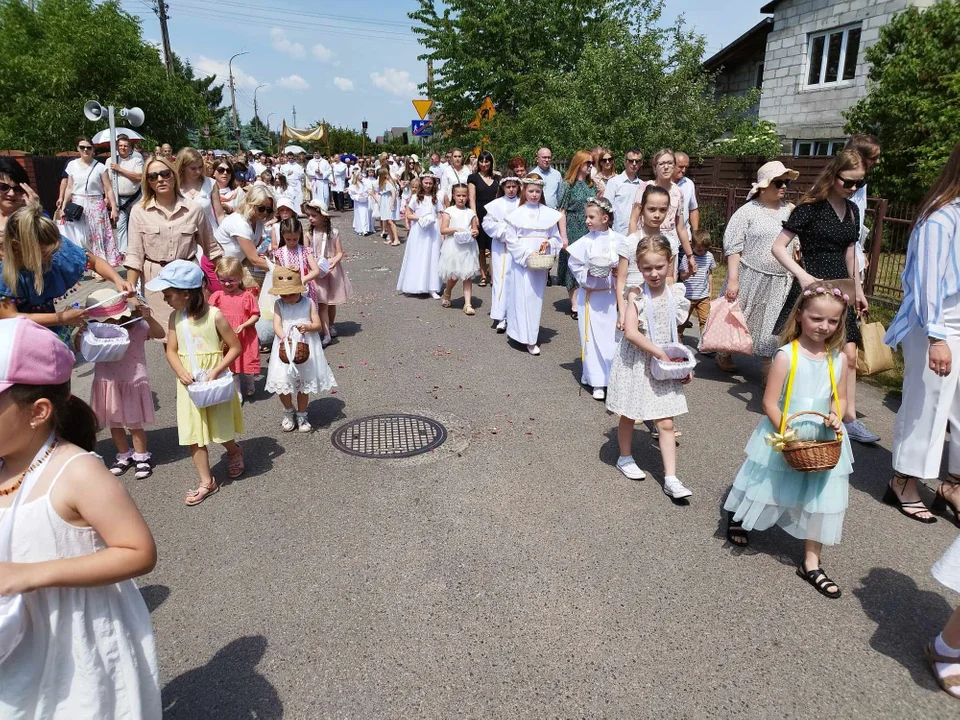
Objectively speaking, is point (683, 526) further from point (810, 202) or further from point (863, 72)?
point (863, 72)

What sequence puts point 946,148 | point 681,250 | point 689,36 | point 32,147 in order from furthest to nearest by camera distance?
point 32,147
point 689,36
point 946,148
point 681,250

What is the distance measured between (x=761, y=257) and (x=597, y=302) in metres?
1.51

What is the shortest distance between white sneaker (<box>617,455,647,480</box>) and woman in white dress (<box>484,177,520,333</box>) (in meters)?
3.83

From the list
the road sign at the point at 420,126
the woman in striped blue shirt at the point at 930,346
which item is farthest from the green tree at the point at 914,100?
the road sign at the point at 420,126

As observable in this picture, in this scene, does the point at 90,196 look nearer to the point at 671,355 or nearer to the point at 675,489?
the point at 671,355

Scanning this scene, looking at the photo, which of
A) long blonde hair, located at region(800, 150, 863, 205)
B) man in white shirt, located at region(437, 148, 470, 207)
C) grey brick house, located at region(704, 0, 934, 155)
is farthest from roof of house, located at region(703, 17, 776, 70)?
long blonde hair, located at region(800, 150, 863, 205)

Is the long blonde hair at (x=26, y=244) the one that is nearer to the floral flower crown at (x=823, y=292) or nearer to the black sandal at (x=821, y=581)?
the floral flower crown at (x=823, y=292)

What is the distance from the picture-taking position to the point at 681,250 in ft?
25.0

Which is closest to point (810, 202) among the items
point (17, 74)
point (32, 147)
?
point (32, 147)

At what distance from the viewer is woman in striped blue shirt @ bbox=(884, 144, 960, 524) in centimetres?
395

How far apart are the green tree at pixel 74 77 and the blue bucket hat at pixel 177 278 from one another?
1893cm

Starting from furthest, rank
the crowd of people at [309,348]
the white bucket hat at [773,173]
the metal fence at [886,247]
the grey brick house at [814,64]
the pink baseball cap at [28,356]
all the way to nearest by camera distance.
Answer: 1. the grey brick house at [814,64]
2. the metal fence at [886,247]
3. the white bucket hat at [773,173]
4. the crowd of people at [309,348]
5. the pink baseball cap at [28,356]

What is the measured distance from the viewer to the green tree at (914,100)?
12336mm

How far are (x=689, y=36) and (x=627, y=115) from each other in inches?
78.5
